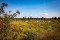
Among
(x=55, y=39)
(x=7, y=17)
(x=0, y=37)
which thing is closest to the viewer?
(x=7, y=17)

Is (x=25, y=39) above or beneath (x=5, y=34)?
beneath

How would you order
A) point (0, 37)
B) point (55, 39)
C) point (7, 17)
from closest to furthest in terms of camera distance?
point (7, 17)
point (0, 37)
point (55, 39)

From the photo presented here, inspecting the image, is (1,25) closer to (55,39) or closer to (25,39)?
(25,39)

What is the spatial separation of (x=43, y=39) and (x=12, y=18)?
200cm

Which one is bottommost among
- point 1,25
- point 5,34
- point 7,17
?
point 5,34

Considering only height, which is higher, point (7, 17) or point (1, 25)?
point (7, 17)

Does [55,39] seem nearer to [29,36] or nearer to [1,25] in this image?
[29,36]

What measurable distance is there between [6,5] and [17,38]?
182 centimetres

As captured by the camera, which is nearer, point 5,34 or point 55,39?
point 5,34

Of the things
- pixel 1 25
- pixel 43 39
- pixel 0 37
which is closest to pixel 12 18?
pixel 1 25

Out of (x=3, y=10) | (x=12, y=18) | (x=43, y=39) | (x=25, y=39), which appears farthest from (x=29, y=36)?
(x=3, y=10)

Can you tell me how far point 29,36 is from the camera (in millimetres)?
5492

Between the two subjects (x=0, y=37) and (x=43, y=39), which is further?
(x=43, y=39)

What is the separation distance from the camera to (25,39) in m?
5.86
